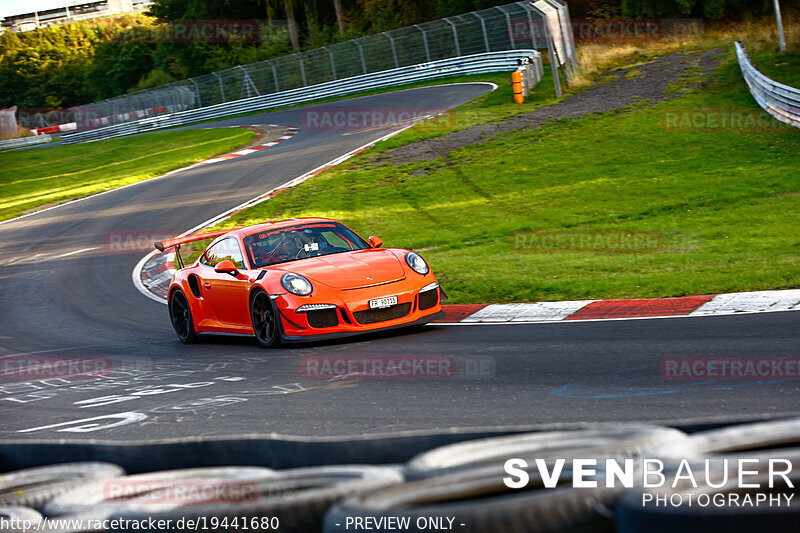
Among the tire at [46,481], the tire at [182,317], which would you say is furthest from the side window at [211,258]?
the tire at [46,481]

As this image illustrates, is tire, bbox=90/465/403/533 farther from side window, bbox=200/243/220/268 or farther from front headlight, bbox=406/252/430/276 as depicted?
side window, bbox=200/243/220/268

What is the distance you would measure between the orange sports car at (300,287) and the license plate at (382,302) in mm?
10

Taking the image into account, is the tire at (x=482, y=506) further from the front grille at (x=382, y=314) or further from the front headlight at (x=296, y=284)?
the front headlight at (x=296, y=284)

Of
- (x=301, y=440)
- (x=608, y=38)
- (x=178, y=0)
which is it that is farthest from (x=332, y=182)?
(x=178, y=0)

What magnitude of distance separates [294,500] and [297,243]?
303 inches

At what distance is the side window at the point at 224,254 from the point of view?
10531 mm

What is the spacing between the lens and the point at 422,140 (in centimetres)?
2622

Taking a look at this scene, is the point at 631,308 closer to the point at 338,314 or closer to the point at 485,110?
the point at 338,314

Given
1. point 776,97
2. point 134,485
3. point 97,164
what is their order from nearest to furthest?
1. point 134,485
2. point 776,97
3. point 97,164

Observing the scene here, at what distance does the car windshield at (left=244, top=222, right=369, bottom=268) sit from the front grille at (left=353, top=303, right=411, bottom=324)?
56.4 inches

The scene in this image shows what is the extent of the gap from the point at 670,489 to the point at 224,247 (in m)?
8.86

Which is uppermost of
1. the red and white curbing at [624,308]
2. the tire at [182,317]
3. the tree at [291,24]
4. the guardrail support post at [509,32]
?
the tree at [291,24]

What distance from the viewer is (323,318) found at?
9.35 meters

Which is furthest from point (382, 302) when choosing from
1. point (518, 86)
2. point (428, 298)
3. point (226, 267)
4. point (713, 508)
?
point (518, 86)
